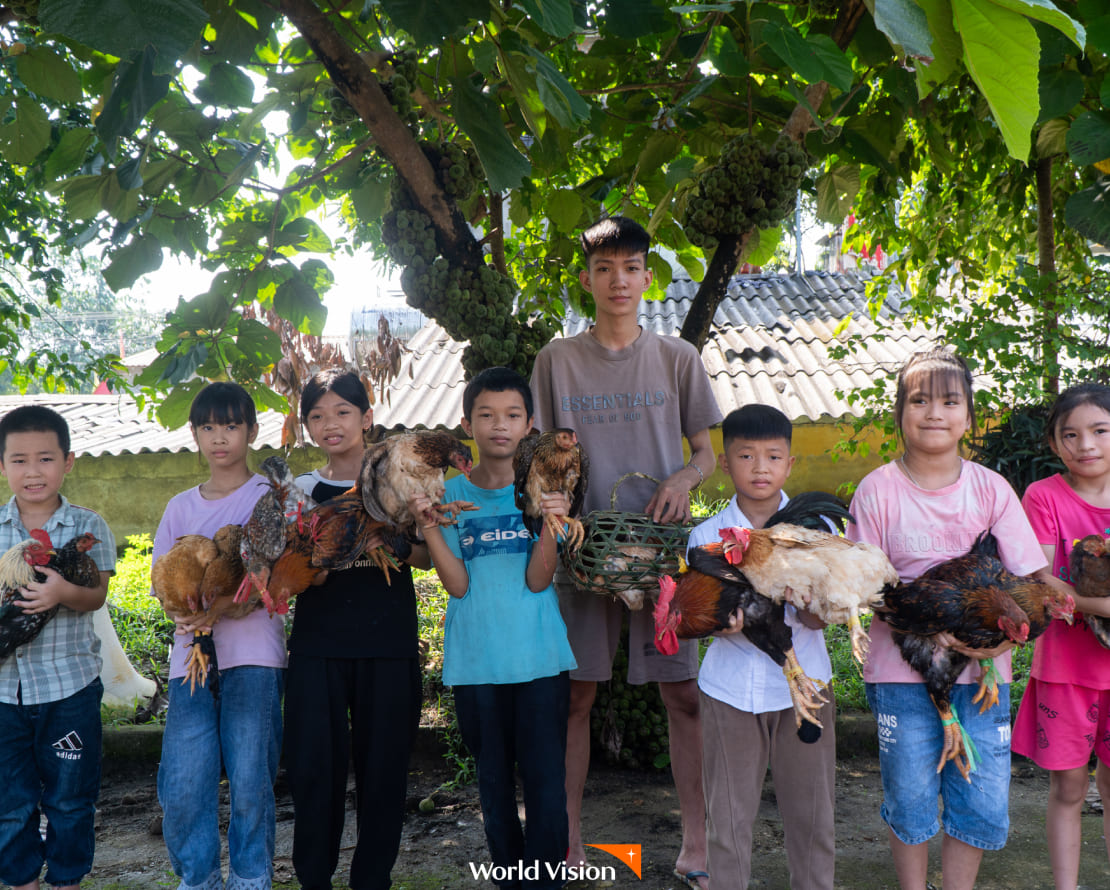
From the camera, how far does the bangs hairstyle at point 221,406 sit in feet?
8.86

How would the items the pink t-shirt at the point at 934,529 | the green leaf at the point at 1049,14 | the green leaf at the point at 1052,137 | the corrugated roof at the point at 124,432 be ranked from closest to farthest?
the green leaf at the point at 1049,14 → the pink t-shirt at the point at 934,529 → the green leaf at the point at 1052,137 → the corrugated roof at the point at 124,432

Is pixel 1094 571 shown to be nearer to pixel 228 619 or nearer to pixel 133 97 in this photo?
pixel 228 619

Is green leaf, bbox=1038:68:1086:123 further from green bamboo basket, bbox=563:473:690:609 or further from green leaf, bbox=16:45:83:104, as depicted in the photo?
green leaf, bbox=16:45:83:104

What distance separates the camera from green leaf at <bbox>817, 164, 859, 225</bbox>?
12.1 feet

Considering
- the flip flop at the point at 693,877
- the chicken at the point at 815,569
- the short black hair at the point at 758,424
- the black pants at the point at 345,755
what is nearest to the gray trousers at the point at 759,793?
the chicken at the point at 815,569

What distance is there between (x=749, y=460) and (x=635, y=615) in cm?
71

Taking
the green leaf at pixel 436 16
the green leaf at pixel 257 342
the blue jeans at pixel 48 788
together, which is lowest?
the blue jeans at pixel 48 788

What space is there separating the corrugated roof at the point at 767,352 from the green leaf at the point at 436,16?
4.58 meters

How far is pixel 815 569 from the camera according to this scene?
2.07 metres

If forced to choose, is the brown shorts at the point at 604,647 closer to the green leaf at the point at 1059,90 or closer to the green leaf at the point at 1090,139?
the green leaf at the point at 1090,139

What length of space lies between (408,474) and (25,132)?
1866 millimetres

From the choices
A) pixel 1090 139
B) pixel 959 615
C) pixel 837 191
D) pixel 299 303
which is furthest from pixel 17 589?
pixel 837 191

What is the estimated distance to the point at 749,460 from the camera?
93.7 inches

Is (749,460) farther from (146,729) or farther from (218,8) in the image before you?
(146,729)
